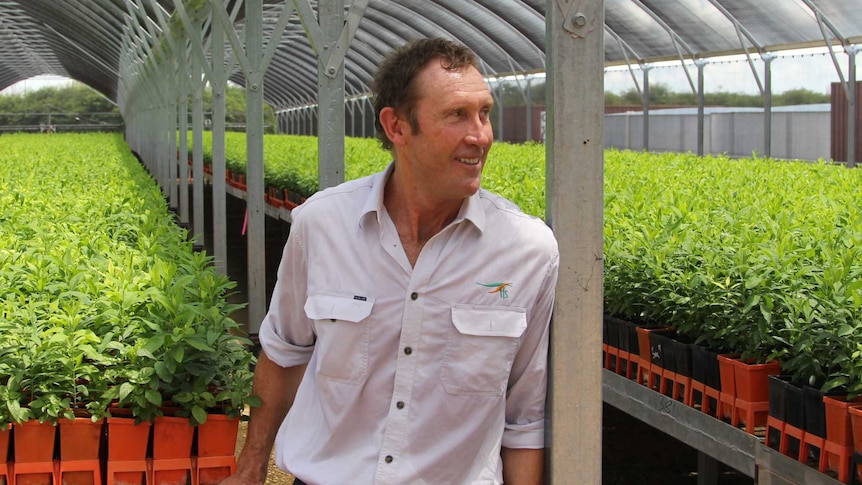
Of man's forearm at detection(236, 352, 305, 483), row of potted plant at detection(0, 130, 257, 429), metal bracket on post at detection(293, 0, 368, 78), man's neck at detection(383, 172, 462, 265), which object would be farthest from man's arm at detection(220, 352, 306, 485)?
metal bracket on post at detection(293, 0, 368, 78)

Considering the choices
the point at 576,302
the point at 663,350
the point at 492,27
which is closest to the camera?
the point at 576,302

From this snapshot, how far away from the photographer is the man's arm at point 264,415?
259cm

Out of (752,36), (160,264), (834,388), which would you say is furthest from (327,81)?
(752,36)

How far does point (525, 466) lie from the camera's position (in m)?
2.43

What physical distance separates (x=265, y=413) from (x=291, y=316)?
9.6 inches

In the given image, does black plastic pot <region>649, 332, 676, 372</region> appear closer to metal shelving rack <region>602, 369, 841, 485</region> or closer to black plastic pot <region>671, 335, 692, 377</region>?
black plastic pot <region>671, 335, 692, 377</region>

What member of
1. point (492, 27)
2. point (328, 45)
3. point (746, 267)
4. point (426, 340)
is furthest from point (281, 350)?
point (492, 27)

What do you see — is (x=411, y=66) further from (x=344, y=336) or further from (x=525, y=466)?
(x=525, y=466)

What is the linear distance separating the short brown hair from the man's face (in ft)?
0.05

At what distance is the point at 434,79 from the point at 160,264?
91.0 inches

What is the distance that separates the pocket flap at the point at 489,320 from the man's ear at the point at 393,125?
0.39m

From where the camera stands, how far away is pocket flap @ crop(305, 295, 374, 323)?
2.32 m

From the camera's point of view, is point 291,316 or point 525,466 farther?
point 291,316

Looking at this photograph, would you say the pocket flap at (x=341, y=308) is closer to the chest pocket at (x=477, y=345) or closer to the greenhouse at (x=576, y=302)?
the chest pocket at (x=477, y=345)
